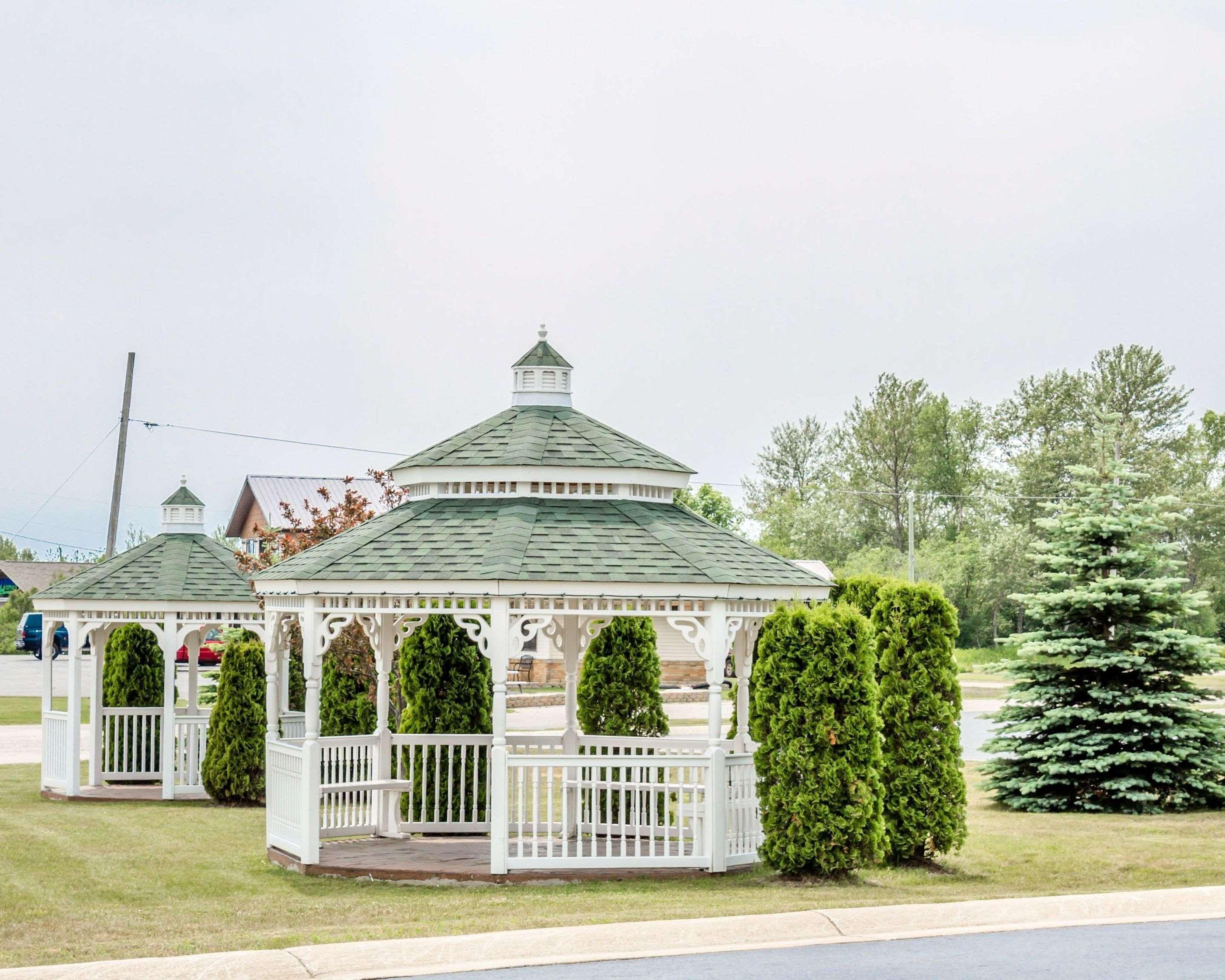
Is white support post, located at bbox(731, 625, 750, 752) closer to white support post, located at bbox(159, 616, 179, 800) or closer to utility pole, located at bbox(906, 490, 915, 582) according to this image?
white support post, located at bbox(159, 616, 179, 800)

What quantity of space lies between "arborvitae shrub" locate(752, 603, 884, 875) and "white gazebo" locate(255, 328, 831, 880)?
0.67 meters

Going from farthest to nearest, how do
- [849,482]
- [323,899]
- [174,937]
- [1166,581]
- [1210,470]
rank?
[849,482], [1210,470], [1166,581], [323,899], [174,937]

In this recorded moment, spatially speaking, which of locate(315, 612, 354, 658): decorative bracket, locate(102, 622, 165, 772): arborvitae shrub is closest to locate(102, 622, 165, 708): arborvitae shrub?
locate(102, 622, 165, 772): arborvitae shrub

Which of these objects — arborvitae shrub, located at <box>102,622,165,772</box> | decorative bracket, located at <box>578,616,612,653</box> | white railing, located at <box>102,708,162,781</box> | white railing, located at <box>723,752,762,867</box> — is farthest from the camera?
arborvitae shrub, located at <box>102,622,165,772</box>

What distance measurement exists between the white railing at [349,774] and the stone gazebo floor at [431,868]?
525 millimetres

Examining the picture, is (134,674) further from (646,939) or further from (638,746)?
(646,939)

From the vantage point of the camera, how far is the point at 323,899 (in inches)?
494

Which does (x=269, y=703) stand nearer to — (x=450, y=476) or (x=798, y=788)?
(x=450, y=476)

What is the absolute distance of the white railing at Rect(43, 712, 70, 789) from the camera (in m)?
21.1

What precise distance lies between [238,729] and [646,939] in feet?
36.3

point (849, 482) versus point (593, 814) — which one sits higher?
point (849, 482)

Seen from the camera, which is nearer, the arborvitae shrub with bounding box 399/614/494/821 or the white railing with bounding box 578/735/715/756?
the white railing with bounding box 578/735/715/756

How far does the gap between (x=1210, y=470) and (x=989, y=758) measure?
47.1 metres

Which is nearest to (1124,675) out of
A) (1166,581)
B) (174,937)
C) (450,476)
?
(1166,581)
